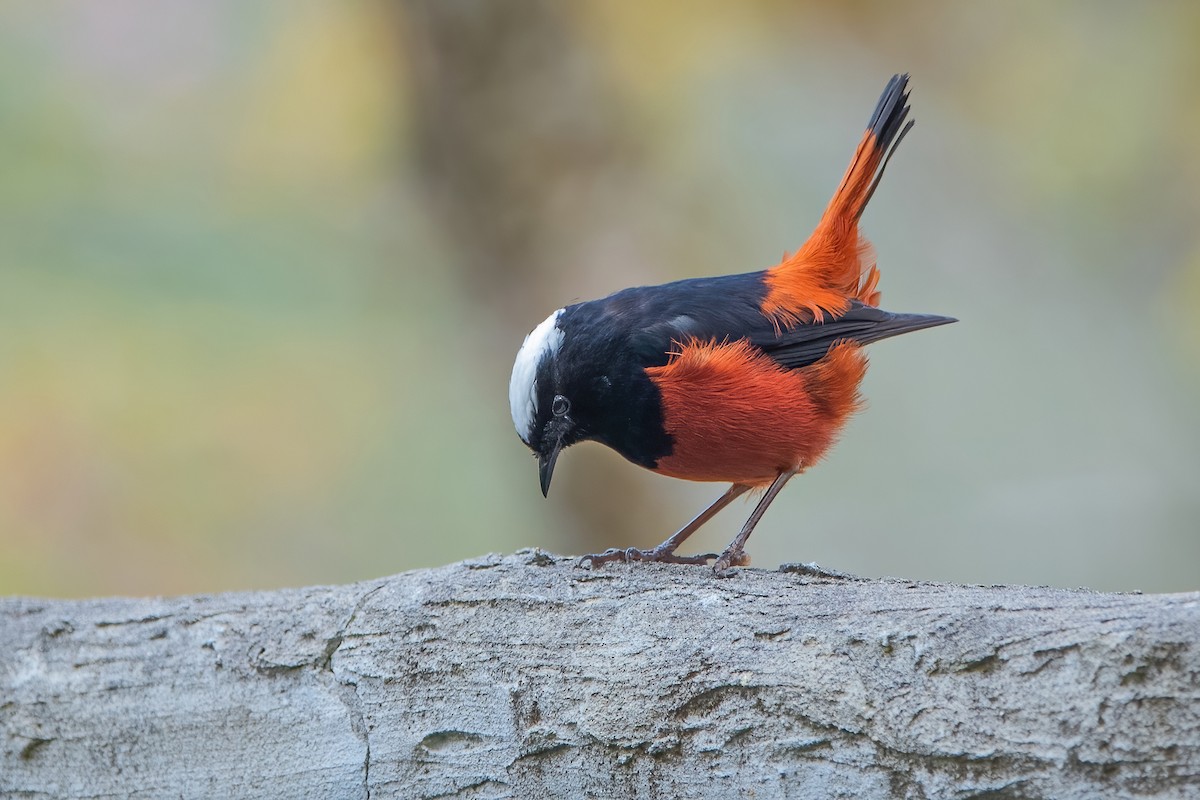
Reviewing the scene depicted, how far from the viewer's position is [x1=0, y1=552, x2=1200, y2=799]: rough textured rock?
6.59 ft

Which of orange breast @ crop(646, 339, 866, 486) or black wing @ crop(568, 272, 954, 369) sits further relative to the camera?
black wing @ crop(568, 272, 954, 369)

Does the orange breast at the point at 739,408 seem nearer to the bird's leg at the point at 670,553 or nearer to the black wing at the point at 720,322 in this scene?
the black wing at the point at 720,322

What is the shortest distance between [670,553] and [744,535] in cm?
30

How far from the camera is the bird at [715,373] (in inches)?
128

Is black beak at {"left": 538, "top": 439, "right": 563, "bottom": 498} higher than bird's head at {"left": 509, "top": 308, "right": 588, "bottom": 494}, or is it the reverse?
bird's head at {"left": 509, "top": 308, "right": 588, "bottom": 494}

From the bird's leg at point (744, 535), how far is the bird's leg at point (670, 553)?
0.16 m

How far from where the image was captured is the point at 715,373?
3246 mm

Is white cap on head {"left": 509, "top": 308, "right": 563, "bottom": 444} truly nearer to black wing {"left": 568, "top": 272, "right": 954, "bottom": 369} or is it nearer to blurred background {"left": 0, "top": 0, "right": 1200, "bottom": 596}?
black wing {"left": 568, "top": 272, "right": 954, "bottom": 369}

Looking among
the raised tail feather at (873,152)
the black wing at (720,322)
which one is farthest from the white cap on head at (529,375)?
the raised tail feather at (873,152)

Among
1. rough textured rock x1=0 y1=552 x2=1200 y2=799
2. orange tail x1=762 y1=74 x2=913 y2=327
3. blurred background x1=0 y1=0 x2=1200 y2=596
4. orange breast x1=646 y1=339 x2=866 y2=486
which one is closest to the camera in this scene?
rough textured rock x1=0 y1=552 x2=1200 y2=799

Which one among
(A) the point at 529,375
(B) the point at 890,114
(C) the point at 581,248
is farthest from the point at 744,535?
(C) the point at 581,248

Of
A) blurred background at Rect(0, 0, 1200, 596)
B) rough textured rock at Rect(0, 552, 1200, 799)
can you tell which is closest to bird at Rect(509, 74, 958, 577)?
rough textured rock at Rect(0, 552, 1200, 799)

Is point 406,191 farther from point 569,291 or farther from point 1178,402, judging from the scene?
point 1178,402

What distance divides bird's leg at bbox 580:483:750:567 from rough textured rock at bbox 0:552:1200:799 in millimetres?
249
